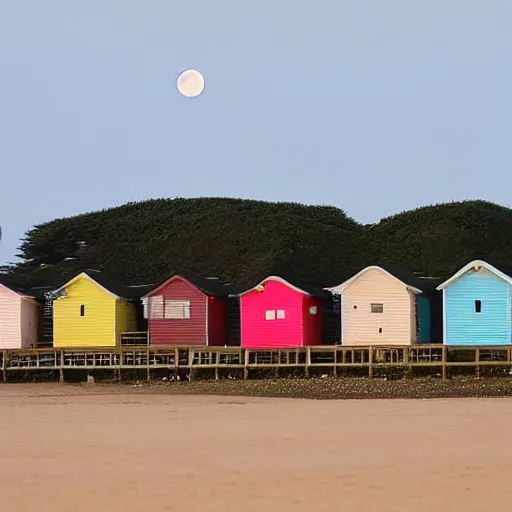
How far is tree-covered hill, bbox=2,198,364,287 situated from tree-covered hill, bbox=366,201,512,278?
2.97 meters

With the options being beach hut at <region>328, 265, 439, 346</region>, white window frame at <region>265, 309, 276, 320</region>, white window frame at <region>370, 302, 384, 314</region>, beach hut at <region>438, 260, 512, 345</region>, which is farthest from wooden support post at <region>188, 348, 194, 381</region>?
beach hut at <region>438, 260, 512, 345</region>

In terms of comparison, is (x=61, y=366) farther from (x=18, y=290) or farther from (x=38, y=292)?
(x=38, y=292)

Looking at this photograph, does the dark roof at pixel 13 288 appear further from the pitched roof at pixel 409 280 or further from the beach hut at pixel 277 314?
the pitched roof at pixel 409 280

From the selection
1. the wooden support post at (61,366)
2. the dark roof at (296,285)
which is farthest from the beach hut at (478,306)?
the wooden support post at (61,366)

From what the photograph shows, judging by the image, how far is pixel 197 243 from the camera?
8456cm

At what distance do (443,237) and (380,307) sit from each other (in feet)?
103

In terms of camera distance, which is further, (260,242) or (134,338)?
(260,242)

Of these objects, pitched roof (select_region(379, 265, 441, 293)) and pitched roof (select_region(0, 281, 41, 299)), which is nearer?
pitched roof (select_region(379, 265, 441, 293))

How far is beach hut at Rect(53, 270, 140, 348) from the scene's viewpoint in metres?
52.1

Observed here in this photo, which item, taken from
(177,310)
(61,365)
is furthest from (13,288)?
(177,310)

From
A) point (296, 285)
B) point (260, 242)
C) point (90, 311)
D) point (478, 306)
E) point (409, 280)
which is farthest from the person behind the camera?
point (260, 242)

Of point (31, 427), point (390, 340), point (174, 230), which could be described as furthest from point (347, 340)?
point (174, 230)

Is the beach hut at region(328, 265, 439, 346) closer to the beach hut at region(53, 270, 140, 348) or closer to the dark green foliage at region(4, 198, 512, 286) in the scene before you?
the beach hut at region(53, 270, 140, 348)

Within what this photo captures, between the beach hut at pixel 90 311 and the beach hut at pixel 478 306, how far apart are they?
17542mm
